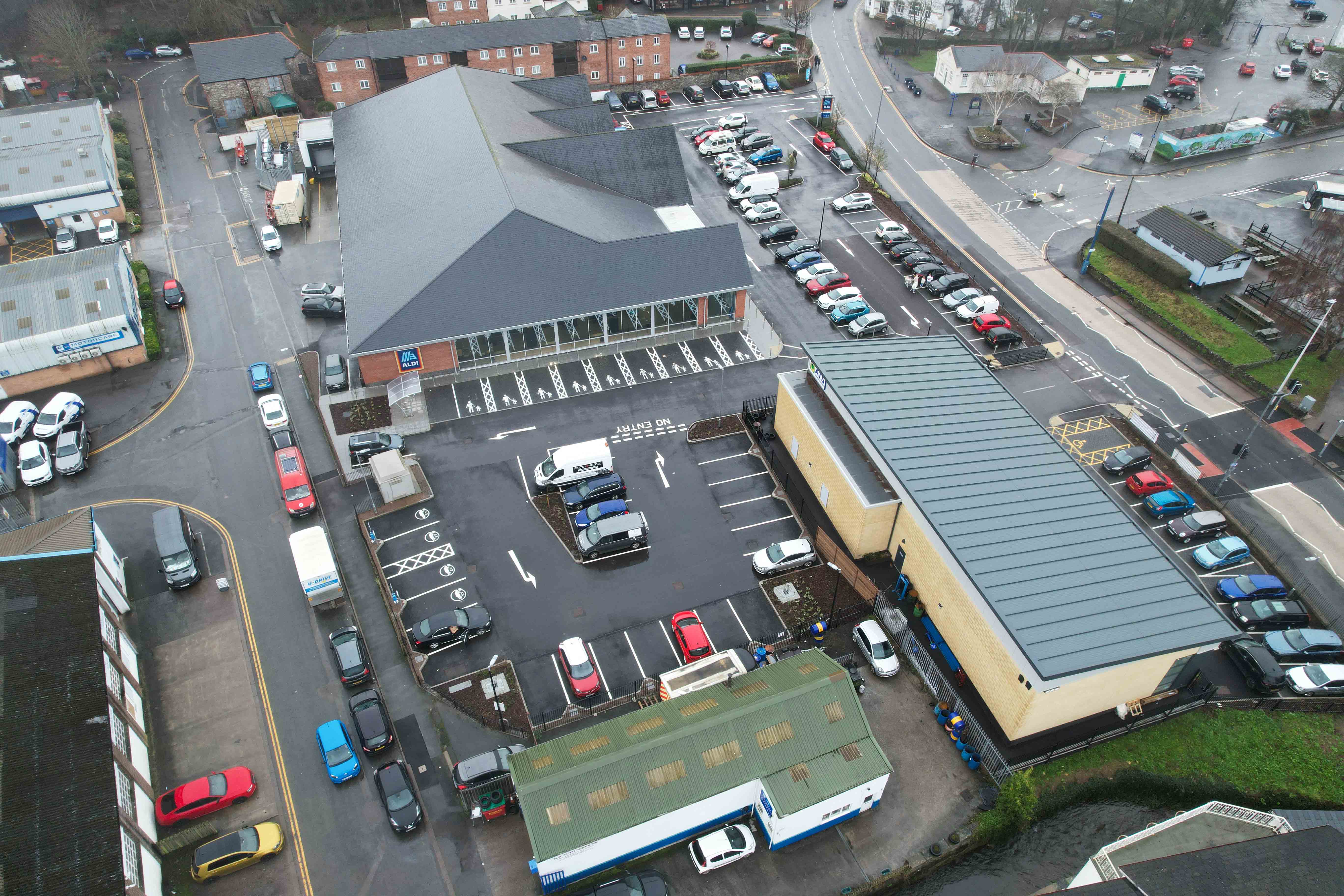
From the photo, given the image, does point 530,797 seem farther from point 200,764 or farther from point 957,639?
point 957,639

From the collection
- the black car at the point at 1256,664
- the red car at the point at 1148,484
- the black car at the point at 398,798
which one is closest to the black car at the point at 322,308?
the black car at the point at 398,798

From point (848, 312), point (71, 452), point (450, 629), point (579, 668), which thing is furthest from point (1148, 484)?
point (71, 452)

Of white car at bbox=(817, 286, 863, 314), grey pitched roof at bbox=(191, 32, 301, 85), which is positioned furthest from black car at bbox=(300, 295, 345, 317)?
grey pitched roof at bbox=(191, 32, 301, 85)

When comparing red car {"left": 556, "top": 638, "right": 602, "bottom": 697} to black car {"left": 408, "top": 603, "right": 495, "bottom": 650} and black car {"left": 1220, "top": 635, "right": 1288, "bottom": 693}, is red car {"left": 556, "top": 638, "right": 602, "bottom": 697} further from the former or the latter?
black car {"left": 1220, "top": 635, "right": 1288, "bottom": 693}

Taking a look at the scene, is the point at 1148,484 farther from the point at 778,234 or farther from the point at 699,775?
the point at 778,234

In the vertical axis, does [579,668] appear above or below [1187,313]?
below

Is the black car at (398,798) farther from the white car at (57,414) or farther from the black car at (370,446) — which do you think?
the white car at (57,414)

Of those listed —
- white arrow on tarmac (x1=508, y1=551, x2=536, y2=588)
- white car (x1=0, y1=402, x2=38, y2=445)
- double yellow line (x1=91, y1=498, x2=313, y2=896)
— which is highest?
white car (x1=0, y1=402, x2=38, y2=445)
